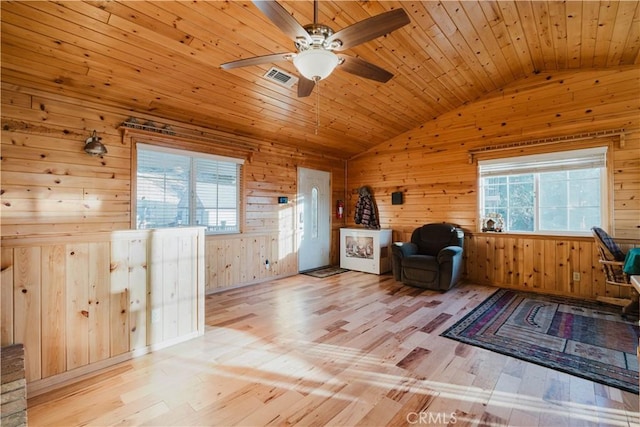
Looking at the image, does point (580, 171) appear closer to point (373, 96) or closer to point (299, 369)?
point (373, 96)

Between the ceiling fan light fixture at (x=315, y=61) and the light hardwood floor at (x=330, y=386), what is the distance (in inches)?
85.3

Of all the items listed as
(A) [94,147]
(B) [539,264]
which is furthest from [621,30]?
(A) [94,147]

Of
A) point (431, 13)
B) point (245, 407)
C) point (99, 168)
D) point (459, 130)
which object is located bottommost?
point (245, 407)

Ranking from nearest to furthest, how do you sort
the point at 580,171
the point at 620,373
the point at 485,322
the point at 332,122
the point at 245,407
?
the point at 245,407 < the point at 620,373 < the point at 485,322 < the point at 580,171 < the point at 332,122

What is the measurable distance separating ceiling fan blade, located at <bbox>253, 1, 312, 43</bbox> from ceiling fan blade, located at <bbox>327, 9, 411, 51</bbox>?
0.60 feet

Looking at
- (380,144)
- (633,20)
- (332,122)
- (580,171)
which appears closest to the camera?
(633,20)

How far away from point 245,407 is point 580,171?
502 centimetres

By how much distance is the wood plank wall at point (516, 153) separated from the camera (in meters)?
3.70

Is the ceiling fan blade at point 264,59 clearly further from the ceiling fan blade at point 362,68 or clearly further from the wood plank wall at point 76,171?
the wood plank wall at point 76,171

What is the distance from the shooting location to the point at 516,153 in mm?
4418

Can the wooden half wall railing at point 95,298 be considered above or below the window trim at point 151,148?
below

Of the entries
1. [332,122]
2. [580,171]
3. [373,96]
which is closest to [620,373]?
[580,171]

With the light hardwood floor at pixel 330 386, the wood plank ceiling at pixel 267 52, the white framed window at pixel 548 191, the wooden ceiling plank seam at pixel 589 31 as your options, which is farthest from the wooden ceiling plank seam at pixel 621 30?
the light hardwood floor at pixel 330 386

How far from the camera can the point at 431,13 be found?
2.73 m
